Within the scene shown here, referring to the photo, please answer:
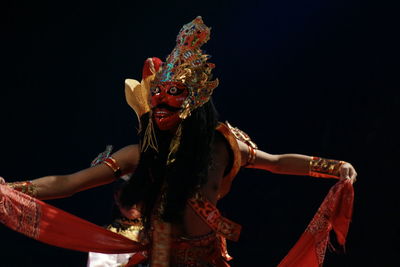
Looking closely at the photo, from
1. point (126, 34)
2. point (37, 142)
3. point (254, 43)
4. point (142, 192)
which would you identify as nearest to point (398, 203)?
point (254, 43)

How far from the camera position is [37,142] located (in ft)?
10.6

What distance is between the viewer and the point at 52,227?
215 centimetres


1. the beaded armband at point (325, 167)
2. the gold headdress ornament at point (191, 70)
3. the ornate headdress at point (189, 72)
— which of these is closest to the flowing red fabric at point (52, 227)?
the ornate headdress at point (189, 72)

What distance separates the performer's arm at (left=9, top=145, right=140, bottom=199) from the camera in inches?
85.0

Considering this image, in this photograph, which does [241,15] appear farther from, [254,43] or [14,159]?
[14,159]

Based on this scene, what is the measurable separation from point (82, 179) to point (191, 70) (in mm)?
558

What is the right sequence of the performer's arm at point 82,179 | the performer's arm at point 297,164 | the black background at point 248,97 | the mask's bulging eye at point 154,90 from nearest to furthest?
the performer's arm at point 82,179 < the mask's bulging eye at point 154,90 < the performer's arm at point 297,164 < the black background at point 248,97

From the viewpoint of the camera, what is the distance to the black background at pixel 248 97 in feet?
9.73

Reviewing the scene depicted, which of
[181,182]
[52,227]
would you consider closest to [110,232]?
[52,227]

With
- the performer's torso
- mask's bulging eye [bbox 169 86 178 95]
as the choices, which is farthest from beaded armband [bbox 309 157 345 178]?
mask's bulging eye [bbox 169 86 178 95]

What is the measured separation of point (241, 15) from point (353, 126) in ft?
2.63

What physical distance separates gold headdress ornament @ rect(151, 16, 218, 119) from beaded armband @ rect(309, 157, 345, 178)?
1.63ft

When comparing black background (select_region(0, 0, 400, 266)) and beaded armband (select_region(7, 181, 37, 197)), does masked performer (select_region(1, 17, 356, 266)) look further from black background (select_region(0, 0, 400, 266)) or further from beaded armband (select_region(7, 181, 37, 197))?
black background (select_region(0, 0, 400, 266))

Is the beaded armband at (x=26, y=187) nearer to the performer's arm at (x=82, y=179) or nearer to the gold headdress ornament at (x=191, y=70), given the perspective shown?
the performer's arm at (x=82, y=179)
